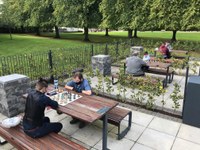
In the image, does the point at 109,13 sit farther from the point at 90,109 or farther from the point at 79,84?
the point at 90,109

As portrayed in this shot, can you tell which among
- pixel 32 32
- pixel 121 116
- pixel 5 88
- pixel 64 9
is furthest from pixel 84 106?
pixel 32 32

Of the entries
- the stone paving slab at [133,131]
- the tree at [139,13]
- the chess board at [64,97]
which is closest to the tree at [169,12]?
the tree at [139,13]

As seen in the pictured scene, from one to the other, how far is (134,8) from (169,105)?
13406 millimetres

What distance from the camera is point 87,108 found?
331cm

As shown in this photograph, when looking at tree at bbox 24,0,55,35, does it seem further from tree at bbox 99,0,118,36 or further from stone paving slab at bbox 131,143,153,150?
stone paving slab at bbox 131,143,153,150

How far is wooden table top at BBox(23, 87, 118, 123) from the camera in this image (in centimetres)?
303

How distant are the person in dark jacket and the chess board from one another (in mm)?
522

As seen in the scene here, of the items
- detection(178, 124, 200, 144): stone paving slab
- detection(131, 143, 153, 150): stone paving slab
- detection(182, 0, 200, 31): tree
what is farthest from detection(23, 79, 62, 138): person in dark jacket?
detection(182, 0, 200, 31): tree

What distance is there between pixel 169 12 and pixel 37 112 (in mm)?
14842

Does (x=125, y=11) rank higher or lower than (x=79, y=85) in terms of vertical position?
higher

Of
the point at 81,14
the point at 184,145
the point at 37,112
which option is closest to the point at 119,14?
the point at 81,14

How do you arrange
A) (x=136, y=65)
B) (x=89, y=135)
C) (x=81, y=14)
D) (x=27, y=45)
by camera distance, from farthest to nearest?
(x=81, y=14) < (x=27, y=45) < (x=136, y=65) < (x=89, y=135)

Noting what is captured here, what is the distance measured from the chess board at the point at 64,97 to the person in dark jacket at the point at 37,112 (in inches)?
20.6

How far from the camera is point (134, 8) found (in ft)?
55.4
